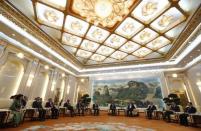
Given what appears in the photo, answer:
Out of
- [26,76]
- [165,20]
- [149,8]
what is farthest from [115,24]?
[26,76]

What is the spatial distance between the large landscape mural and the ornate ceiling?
9.58 feet

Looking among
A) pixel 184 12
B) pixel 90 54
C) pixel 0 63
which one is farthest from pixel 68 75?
pixel 184 12

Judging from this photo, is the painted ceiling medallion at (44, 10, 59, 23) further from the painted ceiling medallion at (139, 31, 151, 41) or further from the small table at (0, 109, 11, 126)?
the painted ceiling medallion at (139, 31, 151, 41)

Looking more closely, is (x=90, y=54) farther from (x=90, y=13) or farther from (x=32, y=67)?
(x=90, y=13)

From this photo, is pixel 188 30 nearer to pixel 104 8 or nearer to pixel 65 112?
pixel 104 8

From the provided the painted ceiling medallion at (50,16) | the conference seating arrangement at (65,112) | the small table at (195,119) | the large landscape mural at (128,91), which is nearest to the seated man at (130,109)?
the conference seating arrangement at (65,112)

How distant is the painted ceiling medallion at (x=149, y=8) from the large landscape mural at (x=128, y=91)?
25.1 feet

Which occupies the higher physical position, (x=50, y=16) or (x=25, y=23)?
(x=50, y=16)

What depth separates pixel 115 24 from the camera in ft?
20.9

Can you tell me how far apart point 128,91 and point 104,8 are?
366 inches

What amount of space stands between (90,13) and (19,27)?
401cm

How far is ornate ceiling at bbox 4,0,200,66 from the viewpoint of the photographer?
193 inches

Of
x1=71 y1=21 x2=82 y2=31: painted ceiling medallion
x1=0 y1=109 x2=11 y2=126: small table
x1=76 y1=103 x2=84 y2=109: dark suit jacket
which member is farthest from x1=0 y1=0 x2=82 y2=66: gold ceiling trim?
x1=76 y1=103 x2=84 y2=109: dark suit jacket

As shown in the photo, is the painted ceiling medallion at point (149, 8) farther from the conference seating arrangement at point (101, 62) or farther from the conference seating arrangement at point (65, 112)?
the conference seating arrangement at point (65, 112)
